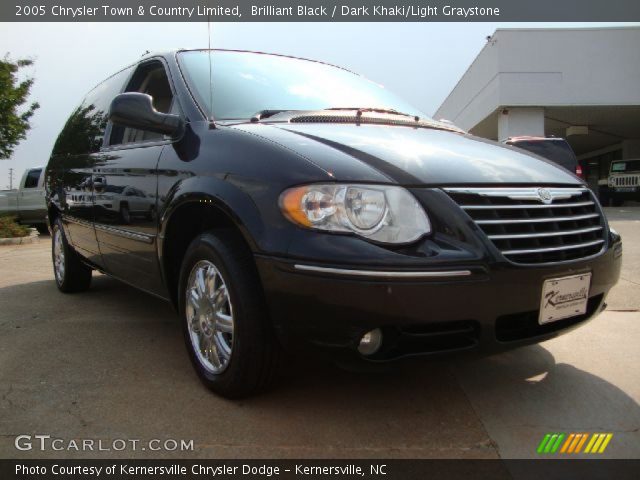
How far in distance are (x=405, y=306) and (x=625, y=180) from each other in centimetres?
2090

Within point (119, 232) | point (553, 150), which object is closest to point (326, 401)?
point (119, 232)

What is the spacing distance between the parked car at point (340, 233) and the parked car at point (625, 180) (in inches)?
766

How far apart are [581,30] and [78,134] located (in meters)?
20.2

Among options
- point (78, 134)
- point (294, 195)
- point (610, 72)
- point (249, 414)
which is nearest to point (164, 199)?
point (294, 195)

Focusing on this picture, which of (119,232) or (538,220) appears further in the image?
(119,232)

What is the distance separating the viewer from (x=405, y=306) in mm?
1884

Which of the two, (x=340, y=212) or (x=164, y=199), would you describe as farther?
(x=164, y=199)

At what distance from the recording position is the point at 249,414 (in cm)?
229

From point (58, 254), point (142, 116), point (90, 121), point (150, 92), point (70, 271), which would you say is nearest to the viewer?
point (142, 116)

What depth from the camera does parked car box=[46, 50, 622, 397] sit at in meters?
1.92

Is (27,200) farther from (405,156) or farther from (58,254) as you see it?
(405,156)

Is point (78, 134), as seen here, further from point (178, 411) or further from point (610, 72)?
point (610, 72)
